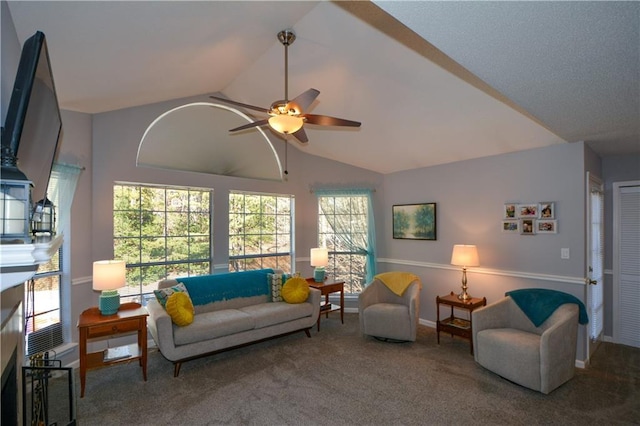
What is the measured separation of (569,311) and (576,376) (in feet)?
2.33

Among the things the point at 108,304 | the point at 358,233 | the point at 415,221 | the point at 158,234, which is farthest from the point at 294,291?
the point at 415,221

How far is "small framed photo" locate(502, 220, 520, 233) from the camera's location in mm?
3855

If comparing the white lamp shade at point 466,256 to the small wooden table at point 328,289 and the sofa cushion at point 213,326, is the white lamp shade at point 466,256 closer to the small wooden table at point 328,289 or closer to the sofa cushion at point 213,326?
the small wooden table at point 328,289

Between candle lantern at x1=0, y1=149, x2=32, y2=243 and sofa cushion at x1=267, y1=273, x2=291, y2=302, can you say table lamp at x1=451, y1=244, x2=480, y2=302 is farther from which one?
candle lantern at x1=0, y1=149, x2=32, y2=243

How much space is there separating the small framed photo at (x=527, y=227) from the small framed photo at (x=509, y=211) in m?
0.13

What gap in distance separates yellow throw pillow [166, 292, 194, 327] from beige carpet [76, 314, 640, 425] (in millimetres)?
539

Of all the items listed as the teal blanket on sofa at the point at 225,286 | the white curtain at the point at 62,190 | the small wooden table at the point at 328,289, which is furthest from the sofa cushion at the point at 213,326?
the white curtain at the point at 62,190

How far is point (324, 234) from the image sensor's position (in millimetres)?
5570

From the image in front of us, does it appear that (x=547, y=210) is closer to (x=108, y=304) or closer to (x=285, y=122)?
(x=285, y=122)

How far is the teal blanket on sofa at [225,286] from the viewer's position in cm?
380

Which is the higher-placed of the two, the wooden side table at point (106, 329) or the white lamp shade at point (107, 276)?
the white lamp shade at point (107, 276)

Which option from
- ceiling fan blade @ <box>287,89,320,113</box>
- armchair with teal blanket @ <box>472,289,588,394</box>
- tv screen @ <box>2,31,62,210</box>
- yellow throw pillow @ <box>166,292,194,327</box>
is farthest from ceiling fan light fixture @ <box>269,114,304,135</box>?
armchair with teal blanket @ <box>472,289,588,394</box>

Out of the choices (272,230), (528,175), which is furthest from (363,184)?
(528,175)

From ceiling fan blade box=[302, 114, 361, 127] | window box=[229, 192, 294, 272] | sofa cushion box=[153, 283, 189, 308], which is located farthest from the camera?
window box=[229, 192, 294, 272]
